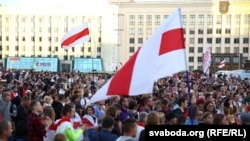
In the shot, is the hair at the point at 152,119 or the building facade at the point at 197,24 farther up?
the building facade at the point at 197,24

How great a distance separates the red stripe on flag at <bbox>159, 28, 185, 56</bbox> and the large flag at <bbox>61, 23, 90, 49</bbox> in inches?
456

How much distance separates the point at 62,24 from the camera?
3396 inches

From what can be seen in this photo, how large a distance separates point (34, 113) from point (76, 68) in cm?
5106

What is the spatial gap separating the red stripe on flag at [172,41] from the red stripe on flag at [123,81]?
0.42 meters

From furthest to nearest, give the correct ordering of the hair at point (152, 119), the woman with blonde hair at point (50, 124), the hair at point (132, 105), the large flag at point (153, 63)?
the hair at point (132, 105) → the woman with blonde hair at point (50, 124) → the hair at point (152, 119) → the large flag at point (153, 63)

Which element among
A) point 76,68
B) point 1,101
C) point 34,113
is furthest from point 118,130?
point 76,68

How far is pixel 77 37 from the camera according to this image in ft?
61.6

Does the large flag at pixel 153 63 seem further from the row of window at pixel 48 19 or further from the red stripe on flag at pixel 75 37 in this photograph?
the row of window at pixel 48 19

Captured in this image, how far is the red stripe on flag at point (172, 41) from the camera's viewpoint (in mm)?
6891

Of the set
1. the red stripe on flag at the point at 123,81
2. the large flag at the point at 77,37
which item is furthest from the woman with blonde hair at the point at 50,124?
the large flag at the point at 77,37

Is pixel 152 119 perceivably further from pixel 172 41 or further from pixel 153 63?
pixel 172 41

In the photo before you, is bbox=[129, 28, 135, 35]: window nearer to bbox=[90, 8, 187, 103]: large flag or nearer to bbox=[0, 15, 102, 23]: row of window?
bbox=[0, 15, 102, 23]: row of window

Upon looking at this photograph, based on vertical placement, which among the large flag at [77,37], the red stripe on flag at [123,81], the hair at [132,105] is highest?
the large flag at [77,37]

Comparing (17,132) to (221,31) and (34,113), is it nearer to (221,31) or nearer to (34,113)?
(34,113)
